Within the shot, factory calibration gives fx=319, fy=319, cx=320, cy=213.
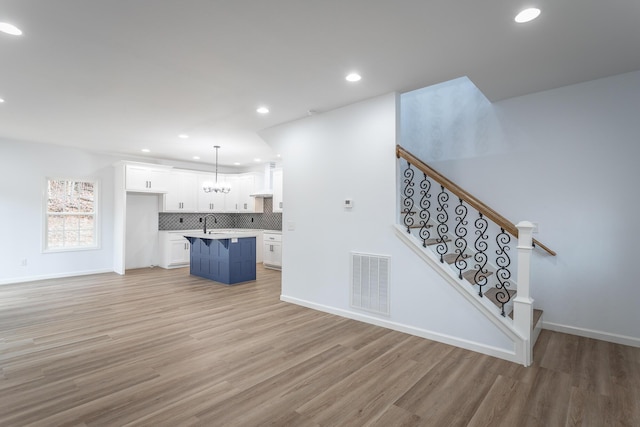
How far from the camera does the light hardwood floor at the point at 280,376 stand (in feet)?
7.20

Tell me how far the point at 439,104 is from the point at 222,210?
258 inches

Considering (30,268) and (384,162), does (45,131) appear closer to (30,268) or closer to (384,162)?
(30,268)

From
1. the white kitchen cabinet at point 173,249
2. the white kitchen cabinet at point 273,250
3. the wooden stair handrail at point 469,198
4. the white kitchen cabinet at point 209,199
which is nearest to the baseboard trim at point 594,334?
the wooden stair handrail at point 469,198

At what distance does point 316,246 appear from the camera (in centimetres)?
466

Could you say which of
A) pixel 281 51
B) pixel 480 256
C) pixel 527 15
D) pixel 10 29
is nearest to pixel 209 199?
pixel 10 29

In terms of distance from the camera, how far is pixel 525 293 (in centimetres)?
297

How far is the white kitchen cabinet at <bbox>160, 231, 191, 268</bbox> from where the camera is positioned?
801 cm

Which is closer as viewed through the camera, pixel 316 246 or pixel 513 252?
pixel 513 252

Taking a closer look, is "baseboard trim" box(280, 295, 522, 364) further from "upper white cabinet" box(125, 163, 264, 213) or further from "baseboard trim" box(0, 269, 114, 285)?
"baseboard trim" box(0, 269, 114, 285)

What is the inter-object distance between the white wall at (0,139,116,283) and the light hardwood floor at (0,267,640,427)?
113 inches

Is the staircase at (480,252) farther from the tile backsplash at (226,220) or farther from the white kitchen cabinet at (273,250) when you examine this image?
the tile backsplash at (226,220)

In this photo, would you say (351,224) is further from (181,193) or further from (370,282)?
(181,193)

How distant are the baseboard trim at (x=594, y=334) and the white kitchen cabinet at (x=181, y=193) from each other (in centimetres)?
792

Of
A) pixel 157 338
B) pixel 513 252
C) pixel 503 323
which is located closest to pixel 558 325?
pixel 513 252
